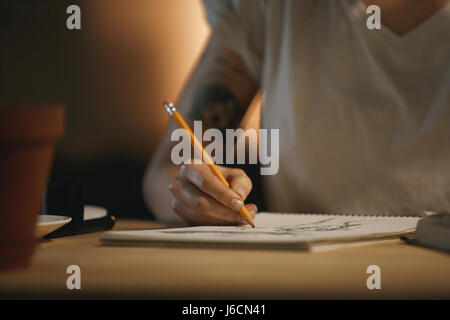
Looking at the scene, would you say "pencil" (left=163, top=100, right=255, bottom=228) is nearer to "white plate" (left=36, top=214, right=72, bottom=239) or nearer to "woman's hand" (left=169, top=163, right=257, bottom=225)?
"woman's hand" (left=169, top=163, right=257, bottom=225)

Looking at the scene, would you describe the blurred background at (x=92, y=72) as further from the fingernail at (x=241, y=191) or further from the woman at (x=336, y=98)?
the fingernail at (x=241, y=191)

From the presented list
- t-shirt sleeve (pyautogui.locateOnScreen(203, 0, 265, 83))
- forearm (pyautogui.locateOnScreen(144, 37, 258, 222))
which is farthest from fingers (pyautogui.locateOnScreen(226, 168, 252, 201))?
t-shirt sleeve (pyautogui.locateOnScreen(203, 0, 265, 83))

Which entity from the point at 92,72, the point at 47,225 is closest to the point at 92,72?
the point at 92,72

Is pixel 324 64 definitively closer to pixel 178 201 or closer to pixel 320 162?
pixel 320 162

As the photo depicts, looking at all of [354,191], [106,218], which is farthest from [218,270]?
[354,191]

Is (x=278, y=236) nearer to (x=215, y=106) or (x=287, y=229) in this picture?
(x=287, y=229)

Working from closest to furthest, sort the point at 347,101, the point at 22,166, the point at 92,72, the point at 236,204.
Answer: the point at 22,166
the point at 236,204
the point at 347,101
the point at 92,72

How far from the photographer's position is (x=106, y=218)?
689 mm

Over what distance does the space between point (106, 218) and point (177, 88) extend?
865 millimetres

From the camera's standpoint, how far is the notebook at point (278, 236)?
0.49 m

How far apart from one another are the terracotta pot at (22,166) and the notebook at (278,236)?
0.13 meters

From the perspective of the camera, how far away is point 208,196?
728mm

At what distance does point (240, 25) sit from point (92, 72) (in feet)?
1.65

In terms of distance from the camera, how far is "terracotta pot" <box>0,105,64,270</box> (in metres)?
0.35
